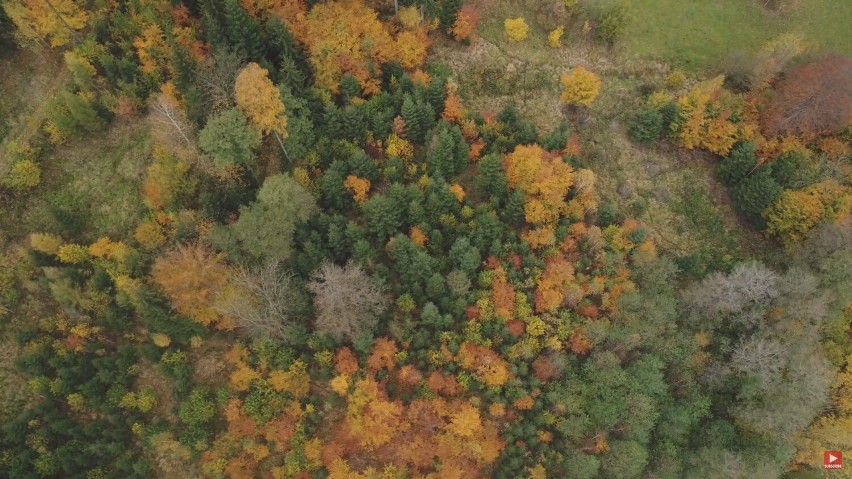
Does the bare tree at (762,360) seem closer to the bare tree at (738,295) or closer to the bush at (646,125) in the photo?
the bare tree at (738,295)

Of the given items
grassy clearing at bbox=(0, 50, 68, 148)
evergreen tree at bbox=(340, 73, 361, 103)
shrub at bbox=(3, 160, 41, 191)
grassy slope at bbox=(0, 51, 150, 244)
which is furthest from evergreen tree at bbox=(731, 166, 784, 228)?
shrub at bbox=(3, 160, 41, 191)

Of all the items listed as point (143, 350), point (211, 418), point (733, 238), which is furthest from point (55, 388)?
point (733, 238)

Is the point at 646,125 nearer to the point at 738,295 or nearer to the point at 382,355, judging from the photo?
the point at 738,295

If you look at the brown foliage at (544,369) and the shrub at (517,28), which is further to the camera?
the shrub at (517,28)

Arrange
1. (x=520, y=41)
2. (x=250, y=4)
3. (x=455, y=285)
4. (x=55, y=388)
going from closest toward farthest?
(x=55, y=388)
(x=455, y=285)
(x=250, y=4)
(x=520, y=41)

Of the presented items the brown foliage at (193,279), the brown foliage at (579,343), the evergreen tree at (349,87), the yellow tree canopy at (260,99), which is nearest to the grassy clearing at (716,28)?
the evergreen tree at (349,87)

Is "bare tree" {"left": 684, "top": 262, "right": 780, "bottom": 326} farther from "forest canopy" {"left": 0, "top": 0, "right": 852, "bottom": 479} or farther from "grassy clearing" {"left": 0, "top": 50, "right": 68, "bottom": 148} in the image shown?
"grassy clearing" {"left": 0, "top": 50, "right": 68, "bottom": 148}

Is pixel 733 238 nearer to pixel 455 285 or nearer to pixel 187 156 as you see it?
Result: pixel 455 285
